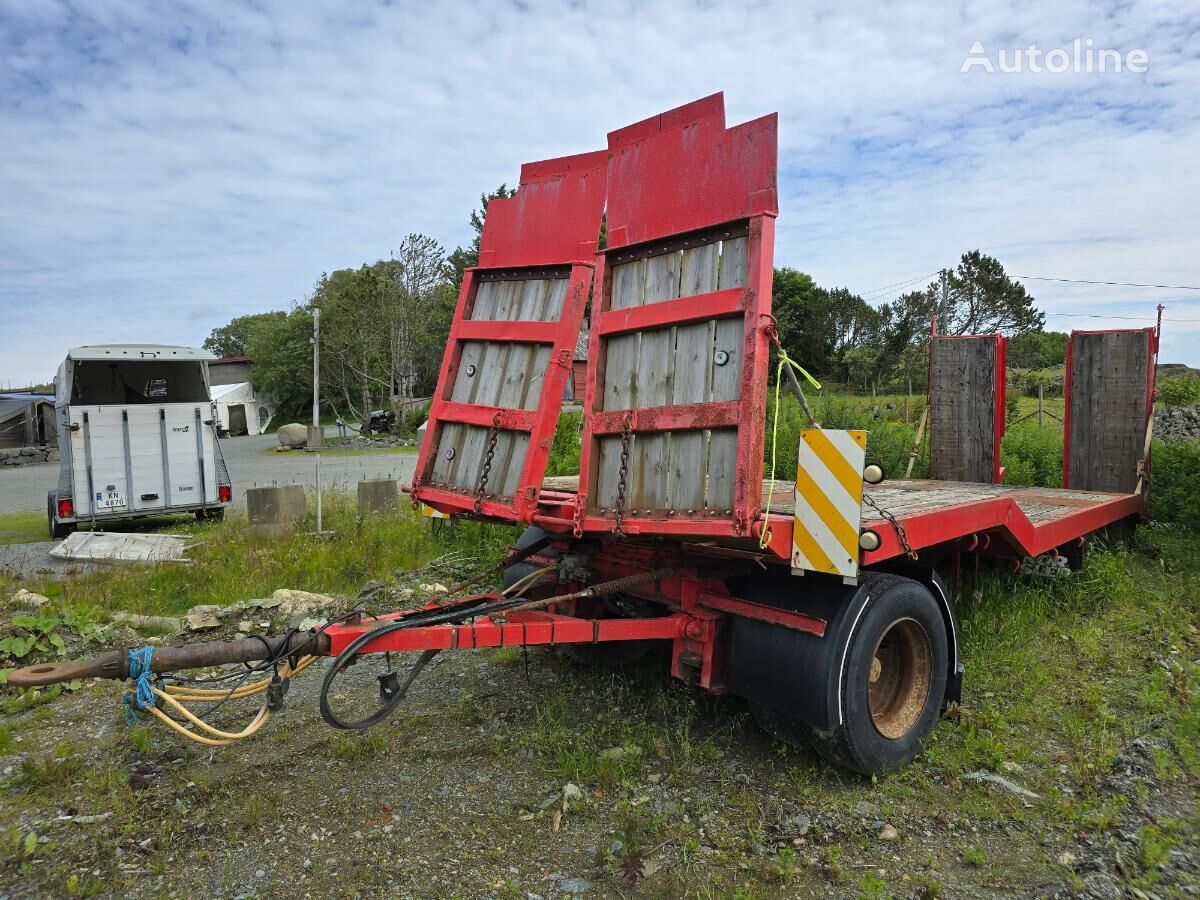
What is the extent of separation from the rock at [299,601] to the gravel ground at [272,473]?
7.64m

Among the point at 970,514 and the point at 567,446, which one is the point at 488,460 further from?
the point at 567,446

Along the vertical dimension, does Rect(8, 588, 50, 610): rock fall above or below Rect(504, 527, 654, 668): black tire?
below

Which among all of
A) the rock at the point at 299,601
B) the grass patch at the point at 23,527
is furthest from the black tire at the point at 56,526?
the rock at the point at 299,601

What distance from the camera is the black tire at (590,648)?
4910 millimetres

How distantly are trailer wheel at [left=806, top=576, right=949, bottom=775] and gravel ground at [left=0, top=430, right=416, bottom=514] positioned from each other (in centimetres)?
1189

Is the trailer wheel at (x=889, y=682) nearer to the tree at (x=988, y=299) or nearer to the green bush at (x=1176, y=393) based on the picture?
the green bush at (x=1176, y=393)

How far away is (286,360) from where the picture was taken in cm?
4750

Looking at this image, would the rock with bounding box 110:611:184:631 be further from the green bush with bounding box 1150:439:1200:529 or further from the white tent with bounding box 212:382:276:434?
the white tent with bounding box 212:382:276:434

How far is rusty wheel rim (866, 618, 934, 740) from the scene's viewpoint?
412 cm

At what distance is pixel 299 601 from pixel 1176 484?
888 cm

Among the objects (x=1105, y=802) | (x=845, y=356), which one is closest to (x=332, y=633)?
(x=1105, y=802)

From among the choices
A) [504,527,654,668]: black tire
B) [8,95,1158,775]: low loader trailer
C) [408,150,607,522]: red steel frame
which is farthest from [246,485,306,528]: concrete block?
[408,150,607,522]: red steel frame

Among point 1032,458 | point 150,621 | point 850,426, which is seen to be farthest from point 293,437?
point 1032,458

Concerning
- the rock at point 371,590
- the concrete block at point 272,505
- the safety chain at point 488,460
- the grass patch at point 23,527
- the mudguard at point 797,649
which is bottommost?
the grass patch at point 23,527
